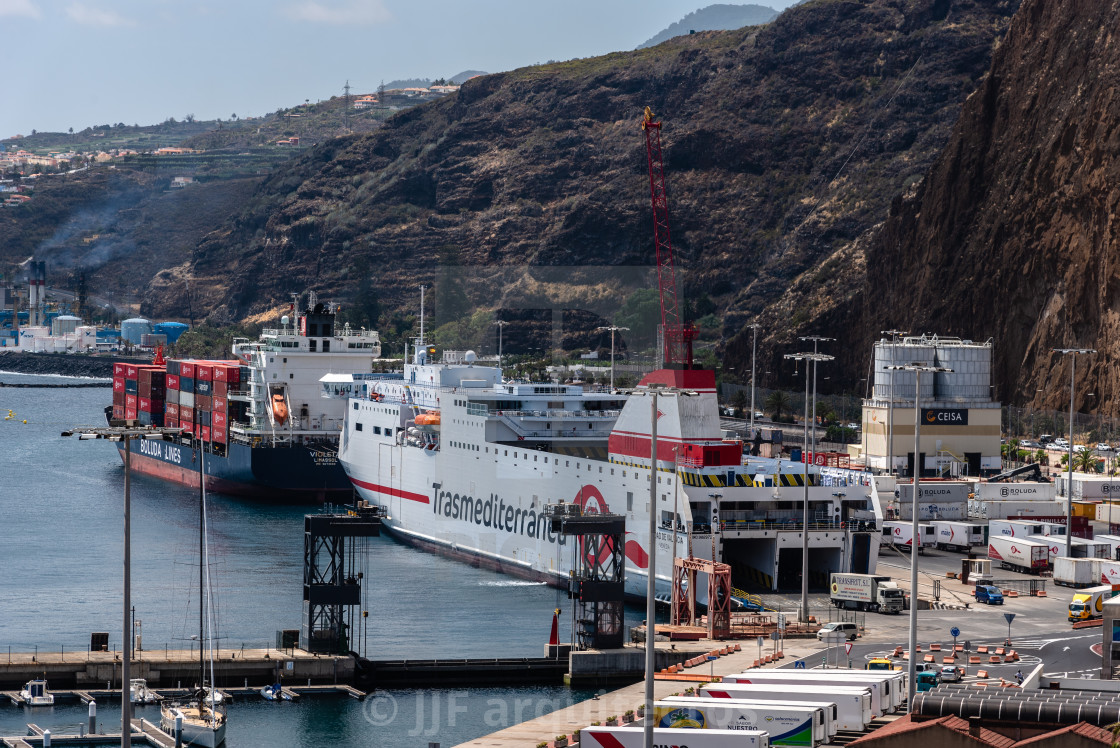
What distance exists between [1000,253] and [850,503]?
237 feet

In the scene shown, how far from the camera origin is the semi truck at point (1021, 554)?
62625 mm

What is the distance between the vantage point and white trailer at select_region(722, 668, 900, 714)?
37844mm

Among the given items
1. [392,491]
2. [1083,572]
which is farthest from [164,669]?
[392,491]

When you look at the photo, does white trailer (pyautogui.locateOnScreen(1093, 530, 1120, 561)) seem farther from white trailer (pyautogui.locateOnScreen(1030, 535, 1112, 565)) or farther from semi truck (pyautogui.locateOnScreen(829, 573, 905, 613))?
semi truck (pyautogui.locateOnScreen(829, 573, 905, 613))

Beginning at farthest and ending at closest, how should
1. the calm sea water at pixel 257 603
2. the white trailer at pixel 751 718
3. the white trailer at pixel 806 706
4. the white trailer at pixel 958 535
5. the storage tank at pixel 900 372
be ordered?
1. the storage tank at pixel 900 372
2. the white trailer at pixel 958 535
3. the calm sea water at pixel 257 603
4. the white trailer at pixel 806 706
5. the white trailer at pixel 751 718

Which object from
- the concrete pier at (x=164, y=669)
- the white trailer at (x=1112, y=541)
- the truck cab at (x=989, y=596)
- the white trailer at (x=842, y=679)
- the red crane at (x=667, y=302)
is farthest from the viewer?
the red crane at (x=667, y=302)

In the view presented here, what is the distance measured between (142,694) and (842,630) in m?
19.6

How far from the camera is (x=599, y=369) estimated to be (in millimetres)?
145750

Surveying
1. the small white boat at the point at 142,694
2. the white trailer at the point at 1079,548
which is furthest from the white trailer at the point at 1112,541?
the small white boat at the point at 142,694

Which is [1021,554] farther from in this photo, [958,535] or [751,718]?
[751,718]

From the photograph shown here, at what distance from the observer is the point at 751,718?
35.8 metres

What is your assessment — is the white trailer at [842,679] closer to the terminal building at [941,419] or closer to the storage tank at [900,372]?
the terminal building at [941,419]

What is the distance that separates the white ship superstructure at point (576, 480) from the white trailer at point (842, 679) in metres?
9.12

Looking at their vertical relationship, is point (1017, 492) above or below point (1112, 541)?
above
